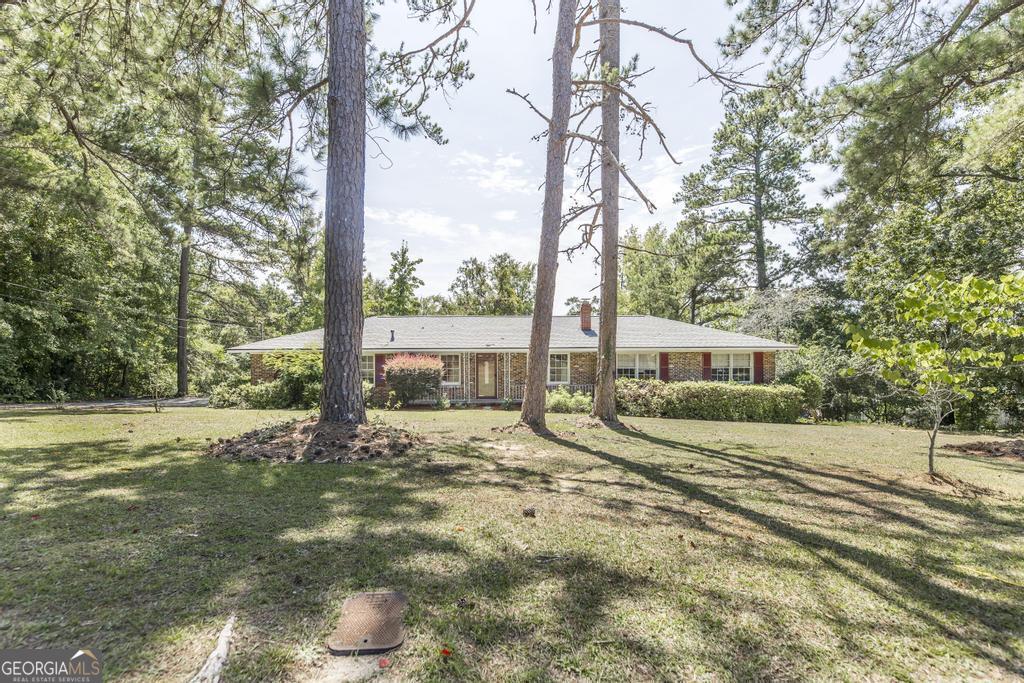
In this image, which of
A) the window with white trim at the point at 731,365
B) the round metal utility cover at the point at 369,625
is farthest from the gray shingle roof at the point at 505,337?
the round metal utility cover at the point at 369,625

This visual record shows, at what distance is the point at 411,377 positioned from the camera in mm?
17547

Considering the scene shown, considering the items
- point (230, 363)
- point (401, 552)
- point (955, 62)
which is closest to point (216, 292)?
point (230, 363)

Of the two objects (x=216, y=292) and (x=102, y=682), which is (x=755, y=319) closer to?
(x=102, y=682)

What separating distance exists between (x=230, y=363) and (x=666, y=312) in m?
29.0

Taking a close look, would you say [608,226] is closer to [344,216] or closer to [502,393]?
[344,216]

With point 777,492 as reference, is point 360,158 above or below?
above

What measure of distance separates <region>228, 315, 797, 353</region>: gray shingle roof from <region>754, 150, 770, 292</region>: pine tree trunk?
9512mm

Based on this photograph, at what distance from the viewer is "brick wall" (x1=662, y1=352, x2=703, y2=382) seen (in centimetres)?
1977

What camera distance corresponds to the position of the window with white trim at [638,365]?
20000 millimetres

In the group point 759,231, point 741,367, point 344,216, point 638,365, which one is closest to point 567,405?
point 638,365

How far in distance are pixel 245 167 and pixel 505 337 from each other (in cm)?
1305

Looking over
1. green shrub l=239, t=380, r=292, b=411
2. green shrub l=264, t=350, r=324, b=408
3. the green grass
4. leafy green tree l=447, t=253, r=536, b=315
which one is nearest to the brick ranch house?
green shrub l=264, t=350, r=324, b=408

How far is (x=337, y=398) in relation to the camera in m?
7.44

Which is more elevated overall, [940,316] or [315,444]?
[940,316]
